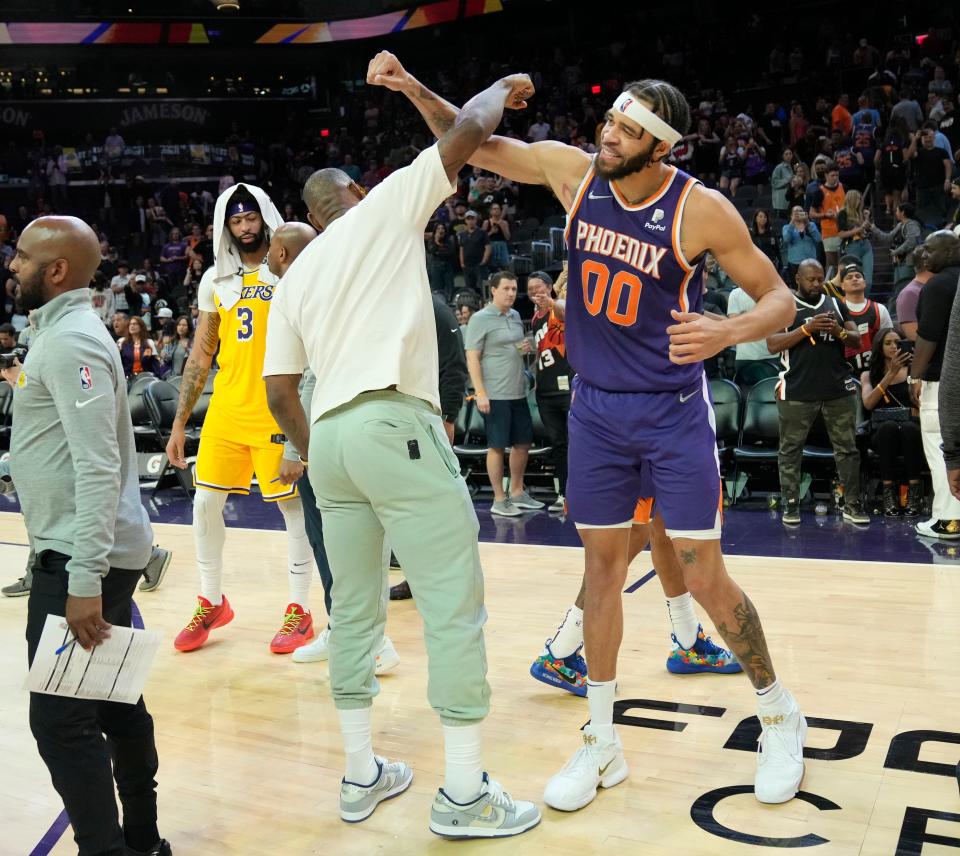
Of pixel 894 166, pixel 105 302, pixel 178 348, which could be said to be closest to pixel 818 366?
pixel 894 166

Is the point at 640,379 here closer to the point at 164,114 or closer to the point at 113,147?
the point at 113,147

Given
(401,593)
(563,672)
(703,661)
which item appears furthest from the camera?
(401,593)

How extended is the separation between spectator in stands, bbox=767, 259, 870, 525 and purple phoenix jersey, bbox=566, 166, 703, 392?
Answer: 419 centimetres

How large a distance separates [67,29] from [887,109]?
19.0 meters

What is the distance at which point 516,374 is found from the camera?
816cm

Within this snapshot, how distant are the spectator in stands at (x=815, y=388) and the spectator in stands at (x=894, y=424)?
0.84ft

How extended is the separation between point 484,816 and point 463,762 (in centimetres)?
18

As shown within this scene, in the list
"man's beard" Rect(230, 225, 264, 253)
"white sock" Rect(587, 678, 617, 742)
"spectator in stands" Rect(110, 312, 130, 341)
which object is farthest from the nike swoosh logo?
"spectator in stands" Rect(110, 312, 130, 341)

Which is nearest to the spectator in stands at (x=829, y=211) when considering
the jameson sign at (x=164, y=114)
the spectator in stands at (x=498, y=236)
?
the spectator in stands at (x=498, y=236)

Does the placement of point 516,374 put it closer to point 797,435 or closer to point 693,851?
point 797,435

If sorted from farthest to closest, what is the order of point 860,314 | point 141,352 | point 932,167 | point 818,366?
point 141,352 < point 932,167 < point 860,314 < point 818,366

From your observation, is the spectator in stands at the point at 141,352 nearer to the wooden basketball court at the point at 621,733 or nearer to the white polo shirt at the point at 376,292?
the wooden basketball court at the point at 621,733

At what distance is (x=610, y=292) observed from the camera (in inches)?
120

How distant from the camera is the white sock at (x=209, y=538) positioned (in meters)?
4.70
